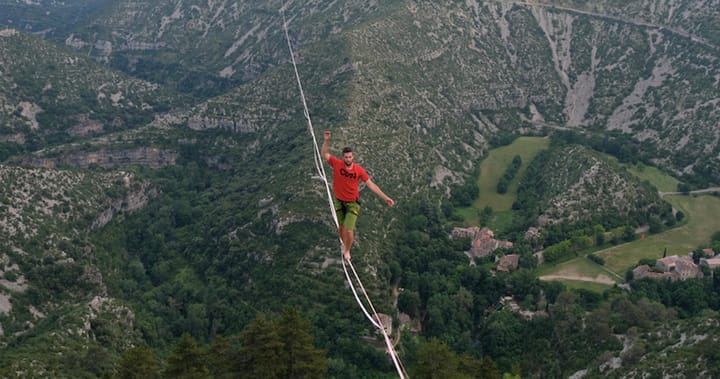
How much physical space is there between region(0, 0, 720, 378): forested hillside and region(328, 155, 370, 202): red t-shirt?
2250 cm

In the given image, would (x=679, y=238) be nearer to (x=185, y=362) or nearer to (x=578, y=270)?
(x=578, y=270)

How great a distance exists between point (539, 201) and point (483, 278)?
2521 centimetres

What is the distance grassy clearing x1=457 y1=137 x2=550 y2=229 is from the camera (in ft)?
345

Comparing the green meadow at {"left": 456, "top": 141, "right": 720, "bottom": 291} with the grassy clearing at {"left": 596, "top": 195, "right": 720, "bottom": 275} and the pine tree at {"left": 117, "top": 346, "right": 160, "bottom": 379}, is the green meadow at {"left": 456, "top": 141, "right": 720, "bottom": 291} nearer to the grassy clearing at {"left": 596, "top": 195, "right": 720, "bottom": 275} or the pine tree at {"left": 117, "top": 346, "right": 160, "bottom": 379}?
the grassy clearing at {"left": 596, "top": 195, "right": 720, "bottom": 275}

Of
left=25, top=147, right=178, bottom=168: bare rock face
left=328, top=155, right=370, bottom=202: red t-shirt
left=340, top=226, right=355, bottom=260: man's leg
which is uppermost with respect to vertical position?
left=25, top=147, right=178, bottom=168: bare rock face

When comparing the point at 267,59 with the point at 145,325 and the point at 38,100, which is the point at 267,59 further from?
the point at 145,325

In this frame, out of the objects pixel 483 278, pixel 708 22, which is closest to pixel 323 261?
pixel 483 278

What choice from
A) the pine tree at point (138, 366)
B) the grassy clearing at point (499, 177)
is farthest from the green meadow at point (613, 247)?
the pine tree at point (138, 366)

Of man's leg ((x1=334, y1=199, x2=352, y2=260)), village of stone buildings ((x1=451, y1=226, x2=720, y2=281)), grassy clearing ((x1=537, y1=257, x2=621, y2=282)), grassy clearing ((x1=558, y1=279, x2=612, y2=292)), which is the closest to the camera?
man's leg ((x1=334, y1=199, x2=352, y2=260))

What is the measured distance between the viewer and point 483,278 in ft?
278

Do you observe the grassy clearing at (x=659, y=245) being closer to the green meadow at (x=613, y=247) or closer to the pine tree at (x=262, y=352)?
the green meadow at (x=613, y=247)

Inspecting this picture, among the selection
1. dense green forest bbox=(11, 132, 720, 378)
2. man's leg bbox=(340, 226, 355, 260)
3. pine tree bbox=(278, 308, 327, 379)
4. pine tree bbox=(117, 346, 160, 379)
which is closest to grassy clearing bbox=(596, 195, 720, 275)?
dense green forest bbox=(11, 132, 720, 378)

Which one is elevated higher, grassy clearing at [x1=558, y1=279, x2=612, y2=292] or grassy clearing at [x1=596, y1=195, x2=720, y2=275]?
grassy clearing at [x1=596, y1=195, x2=720, y2=275]

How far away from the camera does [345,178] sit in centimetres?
2362
